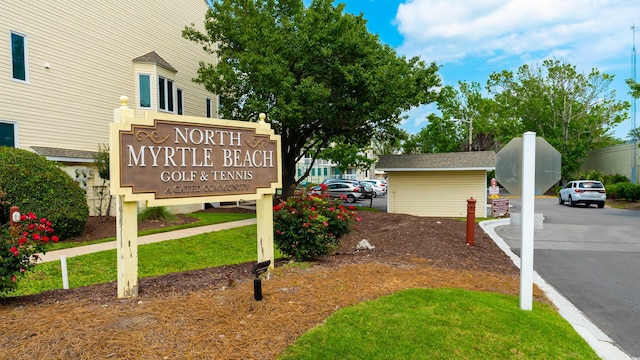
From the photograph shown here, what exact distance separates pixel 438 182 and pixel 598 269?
11441 mm

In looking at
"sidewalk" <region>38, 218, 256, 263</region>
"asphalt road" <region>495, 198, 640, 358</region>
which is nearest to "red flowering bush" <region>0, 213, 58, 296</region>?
"sidewalk" <region>38, 218, 256, 263</region>

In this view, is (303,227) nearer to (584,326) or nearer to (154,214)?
(584,326)

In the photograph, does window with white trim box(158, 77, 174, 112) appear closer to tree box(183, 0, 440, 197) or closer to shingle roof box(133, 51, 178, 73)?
shingle roof box(133, 51, 178, 73)

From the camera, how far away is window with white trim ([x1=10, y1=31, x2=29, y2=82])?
13289 millimetres

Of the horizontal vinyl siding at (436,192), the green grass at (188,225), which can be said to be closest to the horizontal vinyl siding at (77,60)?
the green grass at (188,225)

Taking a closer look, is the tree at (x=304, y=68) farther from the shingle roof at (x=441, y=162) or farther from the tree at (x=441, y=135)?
the tree at (x=441, y=135)

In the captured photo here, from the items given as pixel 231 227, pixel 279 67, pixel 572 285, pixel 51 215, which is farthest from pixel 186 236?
pixel 572 285

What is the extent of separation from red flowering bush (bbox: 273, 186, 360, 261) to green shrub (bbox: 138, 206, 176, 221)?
9.21 meters

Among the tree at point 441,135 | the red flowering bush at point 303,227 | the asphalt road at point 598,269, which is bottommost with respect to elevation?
the asphalt road at point 598,269

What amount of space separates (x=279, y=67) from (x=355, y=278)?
10917mm

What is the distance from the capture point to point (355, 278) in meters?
5.71

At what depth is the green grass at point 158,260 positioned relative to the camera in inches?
279

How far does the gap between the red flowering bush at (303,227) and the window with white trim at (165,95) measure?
44.3 feet

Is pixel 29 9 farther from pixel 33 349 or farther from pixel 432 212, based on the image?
pixel 432 212
